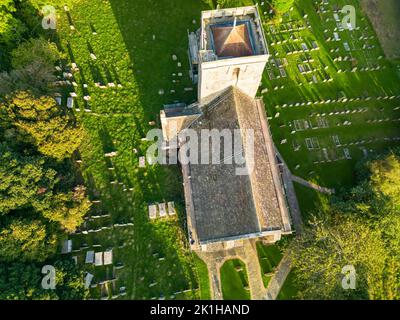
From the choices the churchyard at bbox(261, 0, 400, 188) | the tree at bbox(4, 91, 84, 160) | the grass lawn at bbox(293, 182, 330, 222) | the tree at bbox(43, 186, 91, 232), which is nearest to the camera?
the tree at bbox(43, 186, 91, 232)

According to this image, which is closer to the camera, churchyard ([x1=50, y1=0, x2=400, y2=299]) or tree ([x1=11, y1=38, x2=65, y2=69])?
churchyard ([x1=50, y1=0, x2=400, y2=299])

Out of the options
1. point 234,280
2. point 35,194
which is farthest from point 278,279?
point 35,194

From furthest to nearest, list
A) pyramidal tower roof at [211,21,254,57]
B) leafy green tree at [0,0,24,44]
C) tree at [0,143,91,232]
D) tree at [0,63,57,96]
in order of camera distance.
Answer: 1. leafy green tree at [0,0,24,44]
2. tree at [0,63,57,96]
3. tree at [0,143,91,232]
4. pyramidal tower roof at [211,21,254,57]

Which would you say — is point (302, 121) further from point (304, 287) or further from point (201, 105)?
point (304, 287)

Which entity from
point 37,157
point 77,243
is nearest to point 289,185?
point 77,243

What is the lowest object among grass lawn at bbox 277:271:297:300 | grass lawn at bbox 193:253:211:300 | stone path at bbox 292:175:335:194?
grass lawn at bbox 277:271:297:300

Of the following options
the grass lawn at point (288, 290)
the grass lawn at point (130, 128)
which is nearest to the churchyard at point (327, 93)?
the grass lawn at point (288, 290)

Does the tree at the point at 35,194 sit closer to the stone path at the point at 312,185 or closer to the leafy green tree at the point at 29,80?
the leafy green tree at the point at 29,80

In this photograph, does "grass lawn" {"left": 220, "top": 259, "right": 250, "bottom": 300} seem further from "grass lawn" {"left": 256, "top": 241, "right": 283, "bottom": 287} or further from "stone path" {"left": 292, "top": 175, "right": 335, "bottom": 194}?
"stone path" {"left": 292, "top": 175, "right": 335, "bottom": 194}

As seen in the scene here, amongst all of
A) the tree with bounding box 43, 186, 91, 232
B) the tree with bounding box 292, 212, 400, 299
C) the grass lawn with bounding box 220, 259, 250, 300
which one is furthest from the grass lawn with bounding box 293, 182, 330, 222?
the tree with bounding box 43, 186, 91, 232
